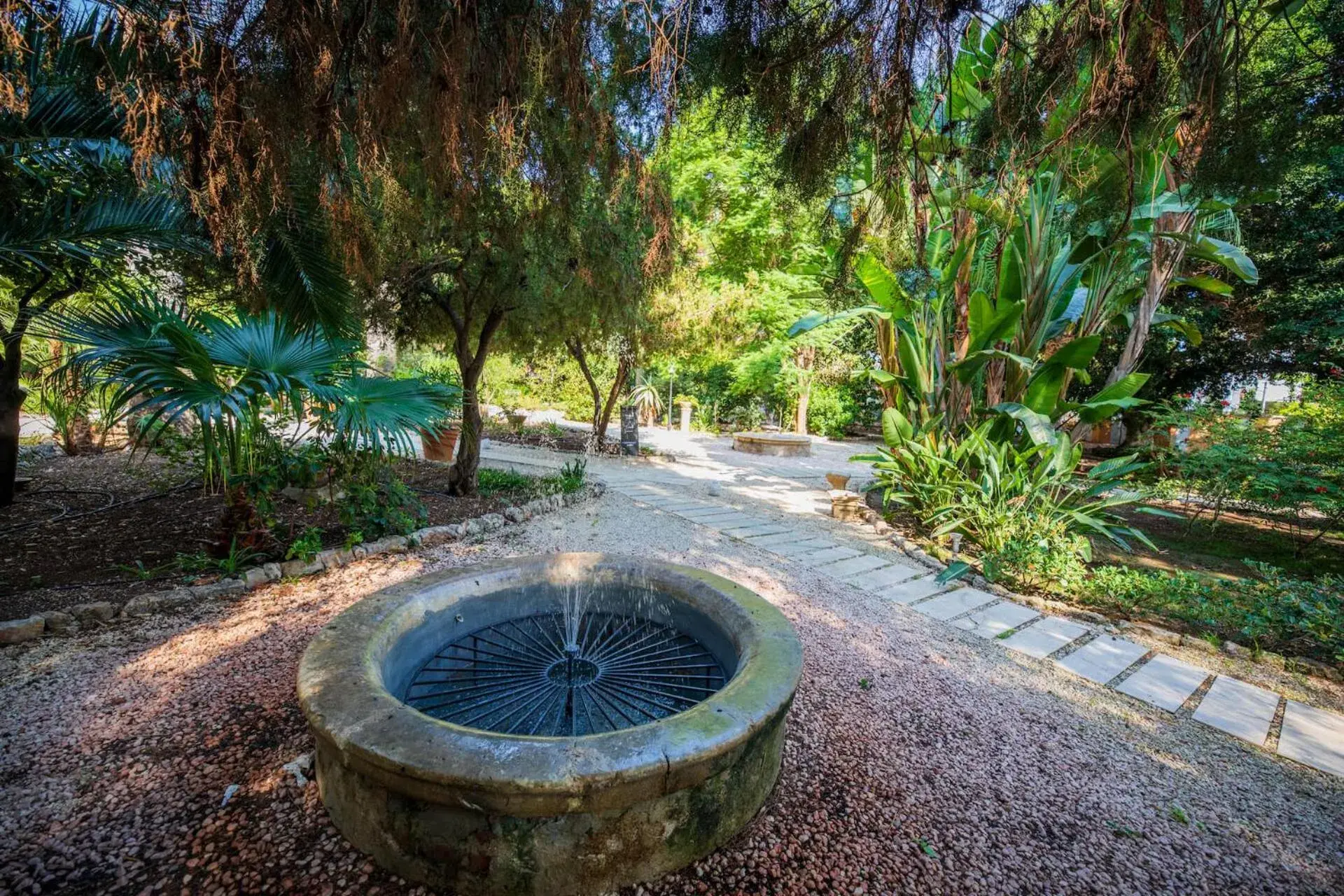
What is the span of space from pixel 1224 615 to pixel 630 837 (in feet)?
13.8

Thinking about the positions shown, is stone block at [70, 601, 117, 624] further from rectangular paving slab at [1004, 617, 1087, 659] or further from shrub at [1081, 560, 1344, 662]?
shrub at [1081, 560, 1344, 662]

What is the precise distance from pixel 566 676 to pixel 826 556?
3085mm

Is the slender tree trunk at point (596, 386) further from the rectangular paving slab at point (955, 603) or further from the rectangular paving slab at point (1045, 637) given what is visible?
the rectangular paving slab at point (1045, 637)

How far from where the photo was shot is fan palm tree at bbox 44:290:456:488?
2.55 metres

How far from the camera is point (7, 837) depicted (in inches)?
62.1

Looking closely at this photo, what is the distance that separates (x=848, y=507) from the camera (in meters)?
6.15

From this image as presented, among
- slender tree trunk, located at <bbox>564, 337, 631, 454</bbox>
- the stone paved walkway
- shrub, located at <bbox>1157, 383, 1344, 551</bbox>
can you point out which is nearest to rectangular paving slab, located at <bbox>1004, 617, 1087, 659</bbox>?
the stone paved walkway

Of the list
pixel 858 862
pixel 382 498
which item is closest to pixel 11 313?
pixel 382 498

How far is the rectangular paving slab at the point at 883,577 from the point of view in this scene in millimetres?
4152

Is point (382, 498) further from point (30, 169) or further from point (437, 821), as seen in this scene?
point (437, 821)

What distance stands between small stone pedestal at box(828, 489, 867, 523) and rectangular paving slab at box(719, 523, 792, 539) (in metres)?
0.88

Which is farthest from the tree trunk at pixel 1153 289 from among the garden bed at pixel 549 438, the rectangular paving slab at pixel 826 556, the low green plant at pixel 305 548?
the garden bed at pixel 549 438

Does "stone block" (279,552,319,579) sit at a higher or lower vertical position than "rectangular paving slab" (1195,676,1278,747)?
lower

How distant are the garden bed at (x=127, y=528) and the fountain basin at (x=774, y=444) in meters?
6.70
